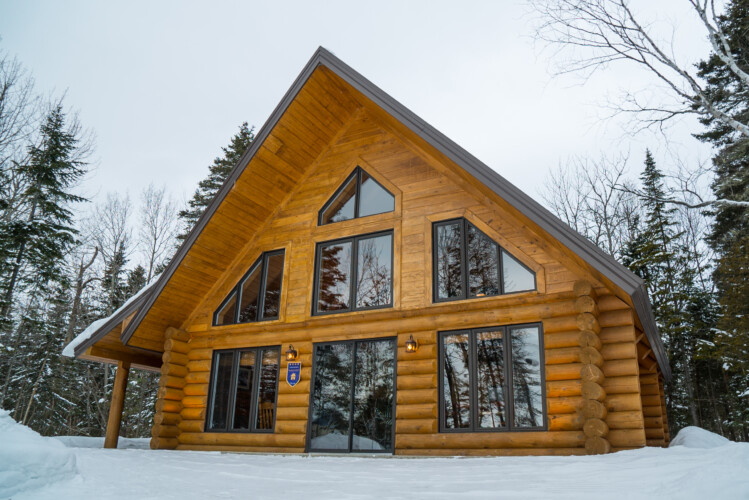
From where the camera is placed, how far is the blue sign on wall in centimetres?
934

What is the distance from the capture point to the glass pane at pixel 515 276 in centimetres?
788

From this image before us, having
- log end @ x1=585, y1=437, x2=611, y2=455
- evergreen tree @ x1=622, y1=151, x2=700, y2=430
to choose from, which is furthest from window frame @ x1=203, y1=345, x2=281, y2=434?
evergreen tree @ x1=622, y1=151, x2=700, y2=430

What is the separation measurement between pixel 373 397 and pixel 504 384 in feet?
7.16

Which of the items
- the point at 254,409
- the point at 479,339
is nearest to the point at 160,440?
the point at 254,409

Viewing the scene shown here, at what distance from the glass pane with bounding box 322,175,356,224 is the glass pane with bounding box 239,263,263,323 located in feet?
5.85

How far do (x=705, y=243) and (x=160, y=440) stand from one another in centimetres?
2061

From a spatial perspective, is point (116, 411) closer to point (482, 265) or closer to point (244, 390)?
point (244, 390)

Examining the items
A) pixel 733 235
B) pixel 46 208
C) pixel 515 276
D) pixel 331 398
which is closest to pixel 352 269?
pixel 331 398

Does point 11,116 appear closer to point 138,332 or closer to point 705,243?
point 138,332

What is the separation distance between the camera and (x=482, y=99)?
7375 cm

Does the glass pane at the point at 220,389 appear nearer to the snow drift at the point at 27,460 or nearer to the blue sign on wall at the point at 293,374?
the blue sign on wall at the point at 293,374

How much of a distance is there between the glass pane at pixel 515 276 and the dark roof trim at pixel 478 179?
1035 millimetres

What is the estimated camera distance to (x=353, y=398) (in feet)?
28.5

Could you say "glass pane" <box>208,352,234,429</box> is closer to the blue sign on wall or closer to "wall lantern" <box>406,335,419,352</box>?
the blue sign on wall
